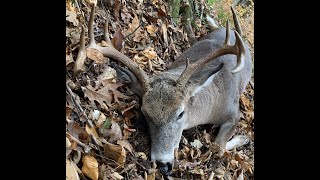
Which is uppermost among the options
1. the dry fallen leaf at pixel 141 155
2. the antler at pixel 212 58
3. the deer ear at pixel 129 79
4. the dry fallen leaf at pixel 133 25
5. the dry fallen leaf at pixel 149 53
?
the dry fallen leaf at pixel 133 25

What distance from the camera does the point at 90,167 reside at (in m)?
3.71

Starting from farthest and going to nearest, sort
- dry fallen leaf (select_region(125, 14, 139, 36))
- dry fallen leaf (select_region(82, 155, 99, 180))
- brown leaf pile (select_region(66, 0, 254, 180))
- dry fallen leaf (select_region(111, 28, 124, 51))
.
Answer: dry fallen leaf (select_region(125, 14, 139, 36))
dry fallen leaf (select_region(111, 28, 124, 51))
brown leaf pile (select_region(66, 0, 254, 180))
dry fallen leaf (select_region(82, 155, 99, 180))

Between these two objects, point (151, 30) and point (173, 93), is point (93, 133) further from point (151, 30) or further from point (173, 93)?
point (151, 30)

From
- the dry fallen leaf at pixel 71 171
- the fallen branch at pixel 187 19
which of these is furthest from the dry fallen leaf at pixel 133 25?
the dry fallen leaf at pixel 71 171

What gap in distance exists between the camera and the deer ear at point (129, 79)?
15.6 ft

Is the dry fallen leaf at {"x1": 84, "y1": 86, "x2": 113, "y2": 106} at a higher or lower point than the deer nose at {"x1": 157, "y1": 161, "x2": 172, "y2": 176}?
higher

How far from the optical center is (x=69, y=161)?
351 cm

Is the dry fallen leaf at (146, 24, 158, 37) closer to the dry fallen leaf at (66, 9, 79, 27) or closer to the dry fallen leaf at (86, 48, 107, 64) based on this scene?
the dry fallen leaf at (66, 9, 79, 27)

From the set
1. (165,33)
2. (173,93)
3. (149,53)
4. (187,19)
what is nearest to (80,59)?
(173,93)

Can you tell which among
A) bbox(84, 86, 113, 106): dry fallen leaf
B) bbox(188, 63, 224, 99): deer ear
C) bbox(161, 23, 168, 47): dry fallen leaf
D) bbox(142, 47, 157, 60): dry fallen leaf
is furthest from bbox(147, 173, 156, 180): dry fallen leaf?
bbox(161, 23, 168, 47): dry fallen leaf

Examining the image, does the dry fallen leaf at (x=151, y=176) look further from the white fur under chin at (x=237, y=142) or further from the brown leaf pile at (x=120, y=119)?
the white fur under chin at (x=237, y=142)

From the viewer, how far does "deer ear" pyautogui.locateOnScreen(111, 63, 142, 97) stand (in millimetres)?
4754
